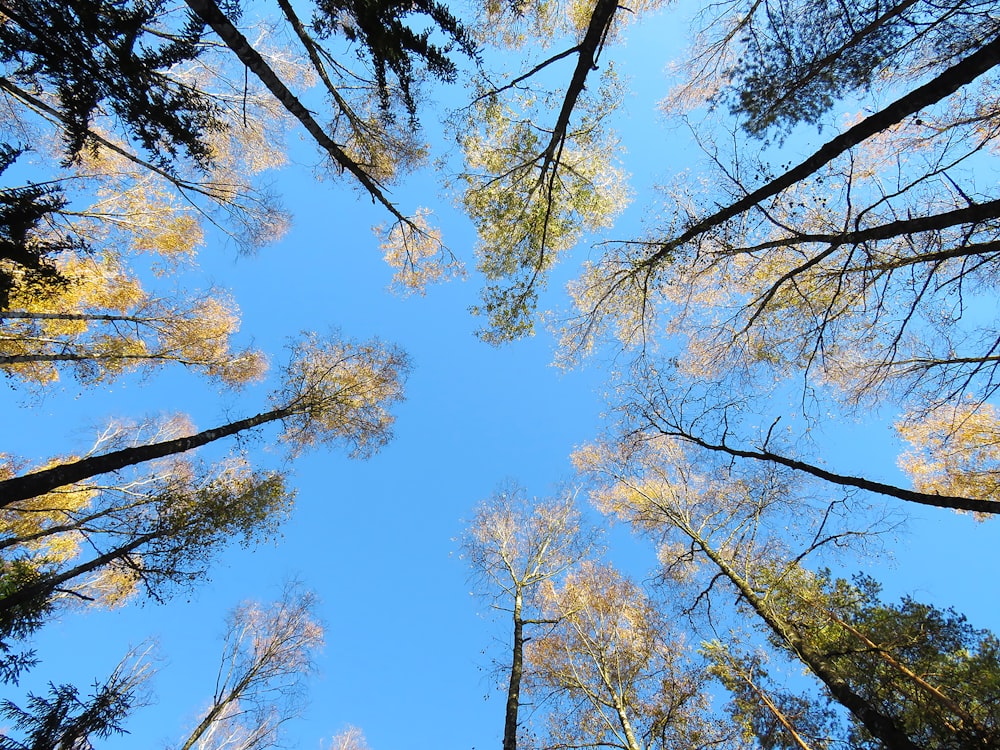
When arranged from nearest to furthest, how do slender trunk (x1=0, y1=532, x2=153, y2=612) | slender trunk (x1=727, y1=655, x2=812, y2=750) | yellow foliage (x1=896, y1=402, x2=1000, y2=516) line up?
slender trunk (x1=0, y1=532, x2=153, y2=612) < slender trunk (x1=727, y1=655, x2=812, y2=750) < yellow foliage (x1=896, y1=402, x2=1000, y2=516)

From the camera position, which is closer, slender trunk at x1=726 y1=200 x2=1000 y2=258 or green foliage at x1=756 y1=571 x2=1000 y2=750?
slender trunk at x1=726 y1=200 x2=1000 y2=258

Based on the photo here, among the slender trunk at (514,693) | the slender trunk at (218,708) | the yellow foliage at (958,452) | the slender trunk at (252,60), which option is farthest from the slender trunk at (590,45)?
the slender trunk at (218,708)

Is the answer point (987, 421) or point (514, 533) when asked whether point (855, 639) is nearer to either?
point (987, 421)

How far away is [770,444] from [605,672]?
556 centimetres

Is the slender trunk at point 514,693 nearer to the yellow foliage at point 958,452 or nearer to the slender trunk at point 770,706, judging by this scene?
the slender trunk at point 770,706

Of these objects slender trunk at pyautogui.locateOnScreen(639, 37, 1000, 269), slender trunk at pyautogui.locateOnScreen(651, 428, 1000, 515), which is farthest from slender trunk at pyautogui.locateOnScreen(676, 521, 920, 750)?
slender trunk at pyautogui.locateOnScreen(639, 37, 1000, 269)

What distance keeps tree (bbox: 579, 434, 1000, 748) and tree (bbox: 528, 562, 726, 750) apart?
1.54 m

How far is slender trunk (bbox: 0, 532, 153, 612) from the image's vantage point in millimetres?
5246

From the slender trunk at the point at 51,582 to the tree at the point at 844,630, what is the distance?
31.1 ft

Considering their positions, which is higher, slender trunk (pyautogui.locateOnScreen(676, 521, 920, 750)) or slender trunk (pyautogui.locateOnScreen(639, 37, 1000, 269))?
slender trunk (pyautogui.locateOnScreen(639, 37, 1000, 269))

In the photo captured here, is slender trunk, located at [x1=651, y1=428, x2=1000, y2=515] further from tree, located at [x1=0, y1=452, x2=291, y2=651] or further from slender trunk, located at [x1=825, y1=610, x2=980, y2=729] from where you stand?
tree, located at [x1=0, y1=452, x2=291, y2=651]

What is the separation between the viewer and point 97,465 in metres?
5.72

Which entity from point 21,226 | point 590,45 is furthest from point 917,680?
point 21,226

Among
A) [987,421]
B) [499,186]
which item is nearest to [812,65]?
[499,186]
